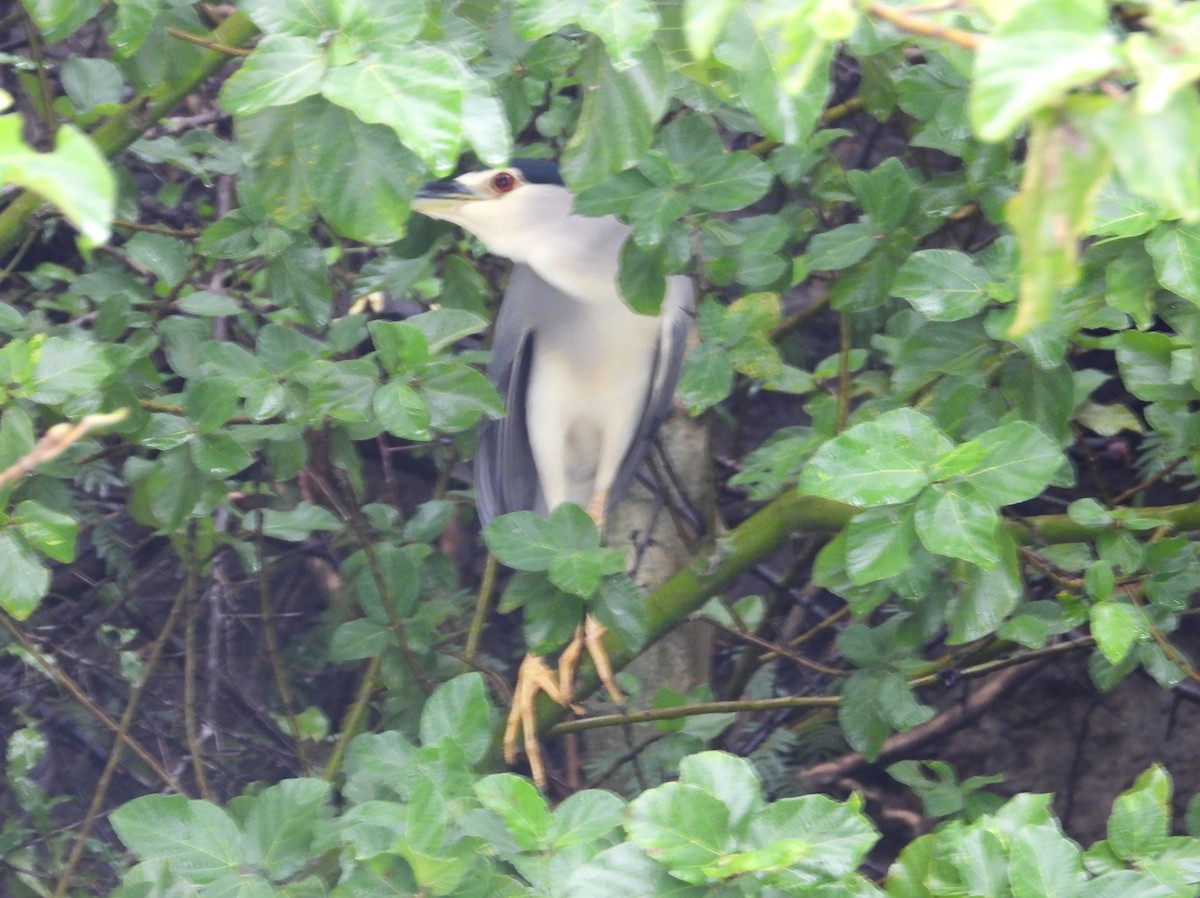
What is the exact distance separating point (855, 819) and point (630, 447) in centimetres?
175

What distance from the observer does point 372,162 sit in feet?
3.94

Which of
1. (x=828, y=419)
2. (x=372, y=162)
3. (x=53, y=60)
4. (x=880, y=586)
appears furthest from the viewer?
(x=53, y=60)

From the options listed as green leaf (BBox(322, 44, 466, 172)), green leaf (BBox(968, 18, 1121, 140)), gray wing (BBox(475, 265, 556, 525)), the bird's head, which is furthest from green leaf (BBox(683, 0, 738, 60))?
gray wing (BBox(475, 265, 556, 525))

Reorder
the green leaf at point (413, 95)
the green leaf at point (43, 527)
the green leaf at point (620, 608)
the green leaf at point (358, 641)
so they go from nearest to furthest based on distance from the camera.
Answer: the green leaf at point (413, 95), the green leaf at point (43, 527), the green leaf at point (620, 608), the green leaf at point (358, 641)

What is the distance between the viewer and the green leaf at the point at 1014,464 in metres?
1.39

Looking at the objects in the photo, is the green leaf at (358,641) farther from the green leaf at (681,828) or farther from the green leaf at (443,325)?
the green leaf at (681,828)

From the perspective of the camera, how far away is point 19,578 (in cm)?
149

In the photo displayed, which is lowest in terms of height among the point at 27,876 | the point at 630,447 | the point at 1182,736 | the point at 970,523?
the point at 1182,736

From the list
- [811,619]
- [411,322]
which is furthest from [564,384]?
[411,322]

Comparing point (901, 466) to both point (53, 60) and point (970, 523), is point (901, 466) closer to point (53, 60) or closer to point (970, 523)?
point (970, 523)

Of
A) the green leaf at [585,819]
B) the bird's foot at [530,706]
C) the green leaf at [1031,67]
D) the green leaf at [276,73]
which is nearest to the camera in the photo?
the green leaf at [1031,67]

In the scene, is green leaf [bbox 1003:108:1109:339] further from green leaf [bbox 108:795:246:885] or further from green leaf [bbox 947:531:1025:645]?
green leaf [bbox 108:795:246:885]

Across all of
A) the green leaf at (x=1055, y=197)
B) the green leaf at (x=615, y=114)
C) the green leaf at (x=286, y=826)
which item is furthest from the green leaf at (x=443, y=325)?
the green leaf at (x=1055, y=197)

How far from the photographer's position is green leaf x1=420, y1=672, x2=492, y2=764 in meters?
1.53
